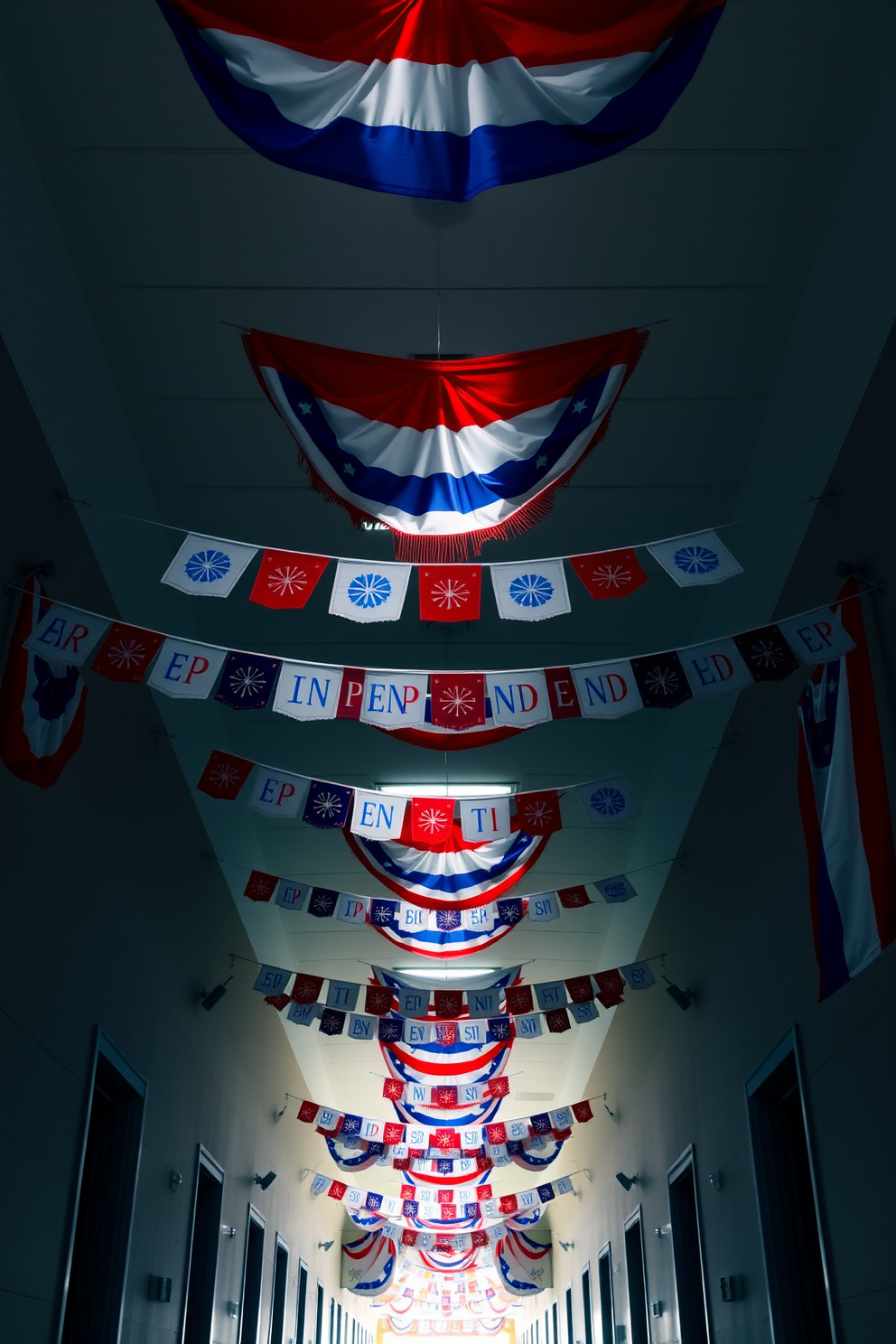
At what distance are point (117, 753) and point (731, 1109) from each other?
3493 mm

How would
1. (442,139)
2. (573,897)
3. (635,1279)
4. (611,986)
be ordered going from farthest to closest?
(635,1279)
(611,986)
(573,897)
(442,139)

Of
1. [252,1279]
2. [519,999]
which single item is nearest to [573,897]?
[519,999]

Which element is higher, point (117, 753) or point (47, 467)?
point (47, 467)

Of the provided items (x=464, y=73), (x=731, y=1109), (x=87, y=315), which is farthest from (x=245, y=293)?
(x=731, y=1109)

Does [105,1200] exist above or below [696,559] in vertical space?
below

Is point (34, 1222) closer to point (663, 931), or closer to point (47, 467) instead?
point (47, 467)

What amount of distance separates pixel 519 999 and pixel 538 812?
122 inches

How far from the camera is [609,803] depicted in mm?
4895

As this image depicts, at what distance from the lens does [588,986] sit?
7.33 m

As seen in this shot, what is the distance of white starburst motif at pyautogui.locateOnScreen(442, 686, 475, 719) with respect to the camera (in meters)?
3.80

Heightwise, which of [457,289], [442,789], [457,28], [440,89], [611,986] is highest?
[457,289]

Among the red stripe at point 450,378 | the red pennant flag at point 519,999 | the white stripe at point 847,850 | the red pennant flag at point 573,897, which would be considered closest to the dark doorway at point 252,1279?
the red pennant flag at point 519,999

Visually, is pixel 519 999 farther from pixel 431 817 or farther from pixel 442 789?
pixel 431 817

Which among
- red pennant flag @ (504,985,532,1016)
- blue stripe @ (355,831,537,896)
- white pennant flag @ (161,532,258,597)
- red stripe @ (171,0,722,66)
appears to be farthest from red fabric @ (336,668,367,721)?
red pennant flag @ (504,985,532,1016)
